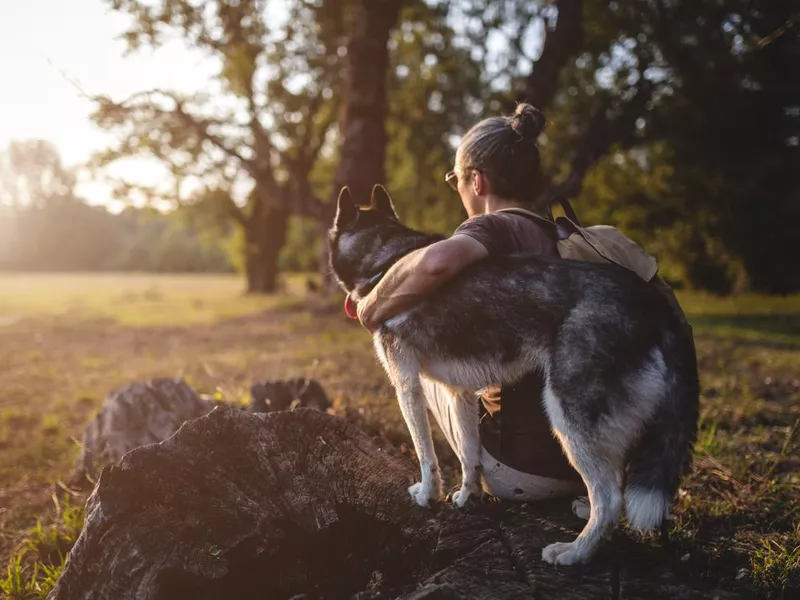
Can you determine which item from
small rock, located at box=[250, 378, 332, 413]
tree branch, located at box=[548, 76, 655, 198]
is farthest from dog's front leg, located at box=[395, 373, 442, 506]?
tree branch, located at box=[548, 76, 655, 198]

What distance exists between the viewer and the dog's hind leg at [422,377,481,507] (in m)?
3.36

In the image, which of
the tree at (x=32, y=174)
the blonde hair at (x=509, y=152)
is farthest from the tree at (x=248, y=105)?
the tree at (x=32, y=174)

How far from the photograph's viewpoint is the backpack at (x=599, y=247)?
10.5 ft

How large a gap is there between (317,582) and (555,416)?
143cm

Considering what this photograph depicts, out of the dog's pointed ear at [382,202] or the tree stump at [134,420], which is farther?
the tree stump at [134,420]

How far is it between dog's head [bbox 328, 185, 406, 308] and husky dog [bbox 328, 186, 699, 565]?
0.75 m

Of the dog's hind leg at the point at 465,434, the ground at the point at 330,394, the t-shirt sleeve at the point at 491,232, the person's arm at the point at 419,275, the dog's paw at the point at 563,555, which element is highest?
the t-shirt sleeve at the point at 491,232

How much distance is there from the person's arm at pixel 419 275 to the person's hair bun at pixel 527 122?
2.32 ft

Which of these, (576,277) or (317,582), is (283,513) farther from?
(576,277)

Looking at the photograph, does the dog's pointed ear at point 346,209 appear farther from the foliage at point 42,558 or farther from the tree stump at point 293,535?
the foliage at point 42,558

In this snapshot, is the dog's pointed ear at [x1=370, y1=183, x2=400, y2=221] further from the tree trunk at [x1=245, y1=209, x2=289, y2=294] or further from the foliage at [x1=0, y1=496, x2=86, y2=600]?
the tree trunk at [x1=245, y1=209, x2=289, y2=294]

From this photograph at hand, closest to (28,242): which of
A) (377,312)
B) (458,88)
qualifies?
(458,88)

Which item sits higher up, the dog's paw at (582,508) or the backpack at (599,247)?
the backpack at (599,247)

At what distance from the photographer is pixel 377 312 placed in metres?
3.34
